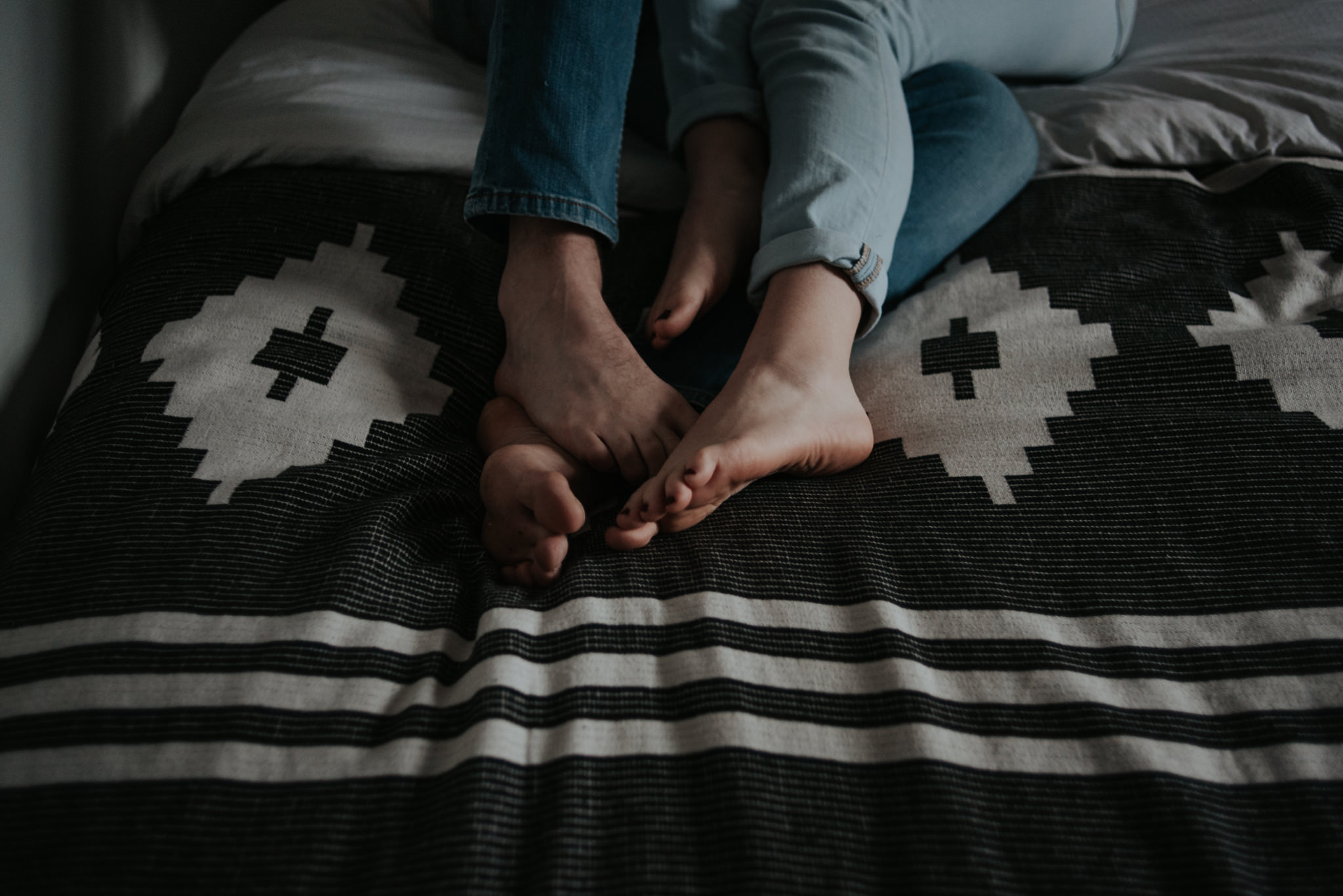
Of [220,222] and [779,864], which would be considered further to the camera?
[220,222]

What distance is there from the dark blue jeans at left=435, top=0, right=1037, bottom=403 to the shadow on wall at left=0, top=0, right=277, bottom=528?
1.38ft

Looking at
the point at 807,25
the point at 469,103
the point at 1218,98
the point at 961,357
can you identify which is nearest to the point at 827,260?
the point at 961,357

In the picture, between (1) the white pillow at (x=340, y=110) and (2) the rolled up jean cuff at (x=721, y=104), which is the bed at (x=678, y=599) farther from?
(2) the rolled up jean cuff at (x=721, y=104)

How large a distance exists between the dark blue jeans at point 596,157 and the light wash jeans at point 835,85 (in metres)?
0.03

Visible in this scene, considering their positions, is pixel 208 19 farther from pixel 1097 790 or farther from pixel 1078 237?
pixel 1097 790

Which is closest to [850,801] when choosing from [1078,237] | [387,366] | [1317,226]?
[387,366]

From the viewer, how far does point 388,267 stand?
72 cm

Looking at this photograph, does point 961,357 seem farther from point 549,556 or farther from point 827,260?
point 549,556

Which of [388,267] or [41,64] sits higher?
[41,64]

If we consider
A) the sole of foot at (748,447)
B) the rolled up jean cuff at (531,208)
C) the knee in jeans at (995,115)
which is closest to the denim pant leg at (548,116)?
the rolled up jean cuff at (531,208)

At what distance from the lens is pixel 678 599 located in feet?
→ 1.63

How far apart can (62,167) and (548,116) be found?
516mm

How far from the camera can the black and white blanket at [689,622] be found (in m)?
0.39

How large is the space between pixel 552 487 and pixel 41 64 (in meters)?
0.69
